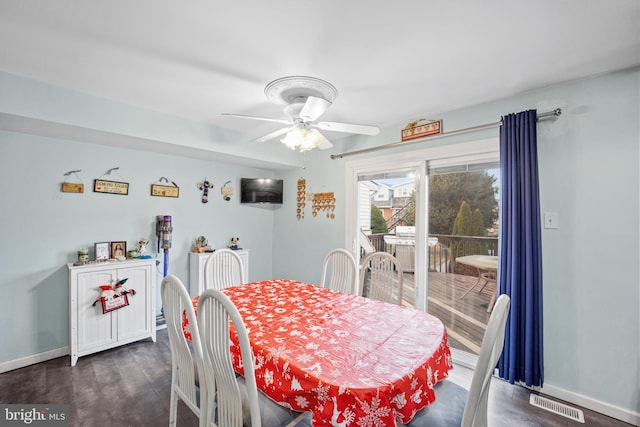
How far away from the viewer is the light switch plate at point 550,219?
2.11 m

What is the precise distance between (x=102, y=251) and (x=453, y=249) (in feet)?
11.1

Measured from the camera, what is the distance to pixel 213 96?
2359 mm

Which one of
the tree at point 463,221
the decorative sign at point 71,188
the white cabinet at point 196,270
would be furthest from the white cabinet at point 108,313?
the tree at point 463,221

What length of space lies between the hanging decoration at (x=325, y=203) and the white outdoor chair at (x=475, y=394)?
7.83 ft

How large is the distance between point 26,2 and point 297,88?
140 cm

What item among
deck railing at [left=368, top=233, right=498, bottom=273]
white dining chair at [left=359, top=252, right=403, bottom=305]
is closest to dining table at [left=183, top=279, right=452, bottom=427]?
white dining chair at [left=359, top=252, right=403, bottom=305]

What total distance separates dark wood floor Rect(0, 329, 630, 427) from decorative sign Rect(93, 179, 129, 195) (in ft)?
5.09

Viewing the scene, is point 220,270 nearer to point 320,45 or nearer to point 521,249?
point 320,45

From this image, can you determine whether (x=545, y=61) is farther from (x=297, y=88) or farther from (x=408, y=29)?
(x=297, y=88)

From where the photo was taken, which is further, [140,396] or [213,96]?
[213,96]

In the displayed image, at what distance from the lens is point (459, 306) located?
2779 mm

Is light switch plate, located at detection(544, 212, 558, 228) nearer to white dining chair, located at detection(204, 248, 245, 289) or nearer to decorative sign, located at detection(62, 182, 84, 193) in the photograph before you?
white dining chair, located at detection(204, 248, 245, 289)

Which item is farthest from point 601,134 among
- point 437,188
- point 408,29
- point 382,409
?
point 382,409

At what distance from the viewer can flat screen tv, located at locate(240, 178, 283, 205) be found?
3992 millimetres
